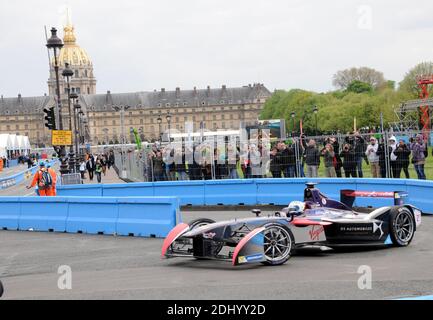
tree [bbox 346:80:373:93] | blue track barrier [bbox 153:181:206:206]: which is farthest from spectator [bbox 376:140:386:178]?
tree [bbox 346:80:373:93]

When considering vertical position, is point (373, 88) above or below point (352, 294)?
above

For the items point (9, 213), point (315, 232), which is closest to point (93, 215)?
point (9, 213)

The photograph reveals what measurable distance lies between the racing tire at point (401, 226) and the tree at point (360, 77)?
14422cm

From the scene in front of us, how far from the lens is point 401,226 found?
13891mm

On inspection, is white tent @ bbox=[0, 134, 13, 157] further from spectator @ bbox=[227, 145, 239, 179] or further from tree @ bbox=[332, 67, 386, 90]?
spectator @ bbox=[227, 145, 239, 179]

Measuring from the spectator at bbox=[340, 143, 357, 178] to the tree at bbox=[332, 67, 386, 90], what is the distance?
132 meters

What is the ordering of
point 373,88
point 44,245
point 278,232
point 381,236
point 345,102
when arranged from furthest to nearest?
point 373,88
point 345,102
point 44,245
point 381,236
point 278,232

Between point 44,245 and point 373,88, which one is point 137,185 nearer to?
point 44,245

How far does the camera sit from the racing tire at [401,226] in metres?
13.6

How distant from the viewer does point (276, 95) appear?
184 metres

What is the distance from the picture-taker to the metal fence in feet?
80.6
